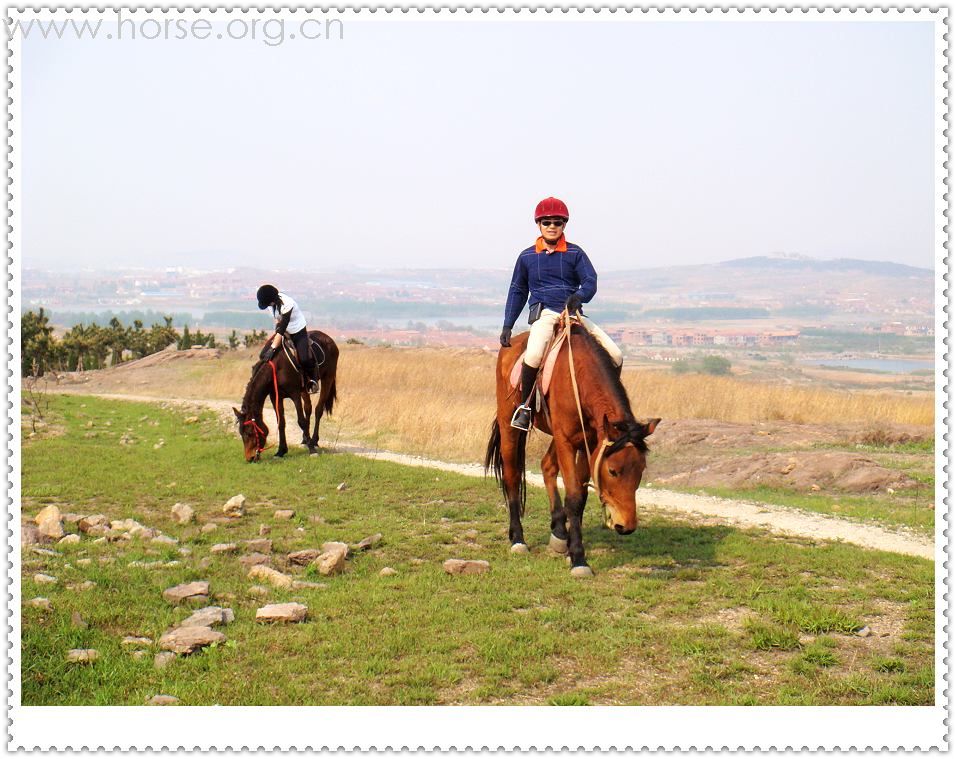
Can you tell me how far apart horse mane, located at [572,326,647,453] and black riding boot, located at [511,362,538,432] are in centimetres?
62

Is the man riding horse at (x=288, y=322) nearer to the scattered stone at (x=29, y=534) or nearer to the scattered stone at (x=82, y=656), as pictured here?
the scattered stone at (x=29, y=534)

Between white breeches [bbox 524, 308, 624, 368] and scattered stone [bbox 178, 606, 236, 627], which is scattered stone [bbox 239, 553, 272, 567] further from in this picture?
white breeches [bbox 524, 308, 624, 368]

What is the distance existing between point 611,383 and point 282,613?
3.42 metres

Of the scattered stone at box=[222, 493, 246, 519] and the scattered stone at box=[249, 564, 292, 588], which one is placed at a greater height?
the scattered stone at box=[249, 564, 292, 588]

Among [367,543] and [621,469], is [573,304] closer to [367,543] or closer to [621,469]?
[621,469]

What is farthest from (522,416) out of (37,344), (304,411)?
(37,344)

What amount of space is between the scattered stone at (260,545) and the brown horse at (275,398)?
6.37m

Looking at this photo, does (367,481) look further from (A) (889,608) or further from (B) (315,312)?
(B) (315,312)

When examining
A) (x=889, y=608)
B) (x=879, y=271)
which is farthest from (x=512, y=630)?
(x=879, y=271)

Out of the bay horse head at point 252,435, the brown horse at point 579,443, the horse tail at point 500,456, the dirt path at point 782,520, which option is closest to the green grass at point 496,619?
the brown horse at point 579,443

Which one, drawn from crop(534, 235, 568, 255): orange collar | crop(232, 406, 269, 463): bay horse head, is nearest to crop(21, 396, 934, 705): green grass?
crop(534, 235, 568, 255): orange collar

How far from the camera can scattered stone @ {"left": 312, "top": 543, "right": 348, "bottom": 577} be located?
7660mm
